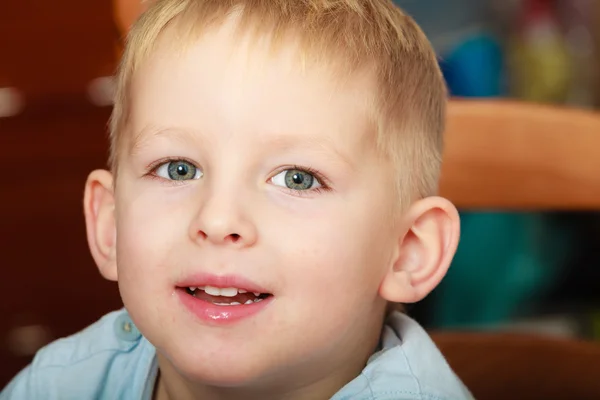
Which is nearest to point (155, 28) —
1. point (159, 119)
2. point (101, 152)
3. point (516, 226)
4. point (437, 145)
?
point (159, 119)

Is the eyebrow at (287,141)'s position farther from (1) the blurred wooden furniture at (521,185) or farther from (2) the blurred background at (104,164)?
(2) the blurred background at (104,164)

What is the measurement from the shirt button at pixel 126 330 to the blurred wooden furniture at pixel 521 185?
1.28ft

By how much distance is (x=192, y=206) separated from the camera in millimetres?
718

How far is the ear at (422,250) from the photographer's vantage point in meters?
0.81

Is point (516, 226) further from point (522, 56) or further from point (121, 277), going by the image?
point (121, 277)

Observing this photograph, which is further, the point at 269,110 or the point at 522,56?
the point at 522,56

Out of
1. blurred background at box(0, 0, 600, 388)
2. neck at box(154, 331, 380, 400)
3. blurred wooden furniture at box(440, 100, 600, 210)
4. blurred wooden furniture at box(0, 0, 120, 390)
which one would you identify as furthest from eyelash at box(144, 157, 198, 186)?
blurred wooden furniture at box(0, 0, 120, 390)

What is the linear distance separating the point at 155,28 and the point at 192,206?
185 millimetres

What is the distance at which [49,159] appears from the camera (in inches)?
83.0

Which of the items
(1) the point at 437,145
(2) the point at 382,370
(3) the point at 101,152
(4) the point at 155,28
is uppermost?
(3) the point at 101,152

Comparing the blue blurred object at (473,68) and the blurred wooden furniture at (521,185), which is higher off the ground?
the blue blurred object at (473,68)

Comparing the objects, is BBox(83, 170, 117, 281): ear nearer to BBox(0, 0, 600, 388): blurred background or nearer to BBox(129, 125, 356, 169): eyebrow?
BBox(129, 125, 356, 169): eyebrow

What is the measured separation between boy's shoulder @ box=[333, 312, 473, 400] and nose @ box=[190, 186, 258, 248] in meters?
0.19

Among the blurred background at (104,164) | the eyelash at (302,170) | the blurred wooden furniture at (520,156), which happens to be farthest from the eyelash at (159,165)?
the blurred background at (104,164)
